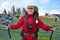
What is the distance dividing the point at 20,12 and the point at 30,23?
3698mm

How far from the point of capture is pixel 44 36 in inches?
338

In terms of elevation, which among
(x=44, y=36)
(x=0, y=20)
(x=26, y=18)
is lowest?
(x=44, y=36)

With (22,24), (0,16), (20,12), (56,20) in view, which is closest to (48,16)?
(56,20)

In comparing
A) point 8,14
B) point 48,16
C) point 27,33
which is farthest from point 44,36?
point 27,33

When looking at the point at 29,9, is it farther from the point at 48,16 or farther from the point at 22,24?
the point at 48,16

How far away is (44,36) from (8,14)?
1423mm

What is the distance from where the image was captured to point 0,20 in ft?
28.2

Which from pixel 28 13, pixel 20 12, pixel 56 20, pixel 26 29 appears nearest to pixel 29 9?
pixel 28 13

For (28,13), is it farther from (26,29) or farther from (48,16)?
(48,16)

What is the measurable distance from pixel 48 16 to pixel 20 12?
3.27 feet

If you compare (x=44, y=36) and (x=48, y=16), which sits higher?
(x=48, y=16)

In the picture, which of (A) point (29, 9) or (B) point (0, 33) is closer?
(A) point (29, 9)

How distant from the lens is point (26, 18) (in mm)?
4715

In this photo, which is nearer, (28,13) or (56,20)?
(28,13)
